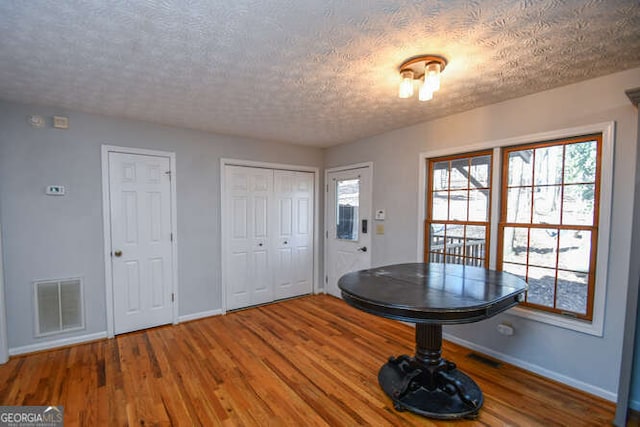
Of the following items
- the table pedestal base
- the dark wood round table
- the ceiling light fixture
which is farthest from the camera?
the table pedestal base

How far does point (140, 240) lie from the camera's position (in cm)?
324

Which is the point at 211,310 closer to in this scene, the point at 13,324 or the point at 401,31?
the point at 13,324

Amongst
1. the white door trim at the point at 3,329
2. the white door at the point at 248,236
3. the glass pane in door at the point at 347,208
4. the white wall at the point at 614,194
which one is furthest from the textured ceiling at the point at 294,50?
the white door trim at the point at 3,329

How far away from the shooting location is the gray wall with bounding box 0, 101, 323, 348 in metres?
2.65

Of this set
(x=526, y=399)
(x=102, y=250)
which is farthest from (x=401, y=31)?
(x=102, y=250)

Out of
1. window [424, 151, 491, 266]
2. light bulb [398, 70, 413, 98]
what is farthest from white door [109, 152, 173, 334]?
window [424, 151, 491, 266]

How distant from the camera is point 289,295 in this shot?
4.43 meters

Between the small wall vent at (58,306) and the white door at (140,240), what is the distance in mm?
313

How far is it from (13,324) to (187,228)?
5.72 ft

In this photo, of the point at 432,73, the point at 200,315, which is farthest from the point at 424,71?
the point at 200,315

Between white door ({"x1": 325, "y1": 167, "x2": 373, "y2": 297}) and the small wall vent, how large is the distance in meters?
3.17

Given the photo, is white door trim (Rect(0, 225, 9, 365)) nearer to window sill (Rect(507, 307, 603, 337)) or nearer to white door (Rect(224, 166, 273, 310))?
white door (Rect(224, 166, 273, 310))

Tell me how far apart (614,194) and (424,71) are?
5.44 feet
